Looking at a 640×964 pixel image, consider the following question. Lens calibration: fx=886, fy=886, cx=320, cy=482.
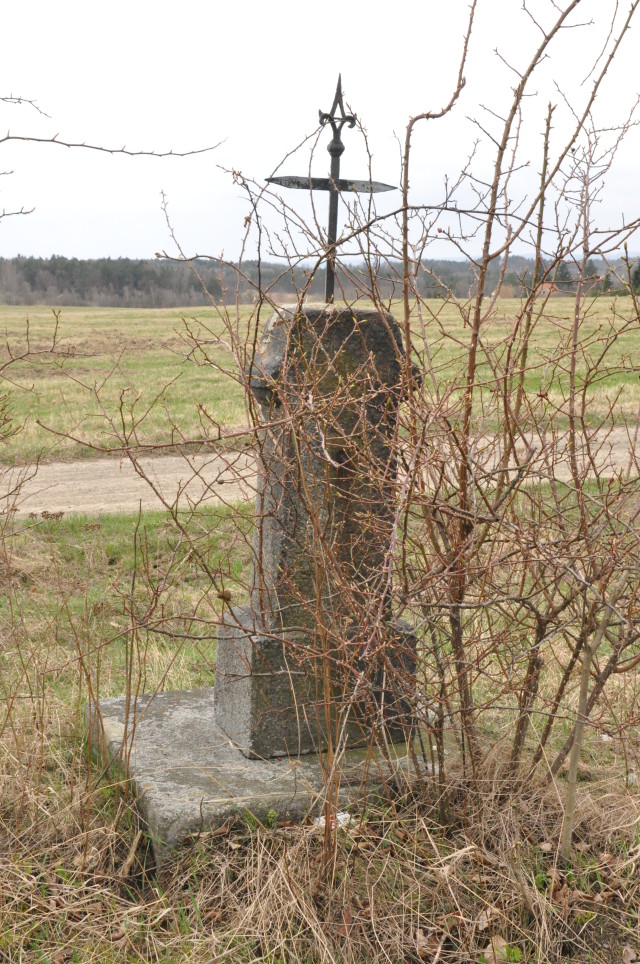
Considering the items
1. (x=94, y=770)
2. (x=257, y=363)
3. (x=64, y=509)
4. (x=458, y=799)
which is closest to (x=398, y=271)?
(x=257, y=363)

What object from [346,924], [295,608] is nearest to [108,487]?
[295,608]

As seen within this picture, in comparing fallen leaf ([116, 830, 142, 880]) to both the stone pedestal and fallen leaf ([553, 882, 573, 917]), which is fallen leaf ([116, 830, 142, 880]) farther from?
fallen leaf ([553, 882, 573, 917])

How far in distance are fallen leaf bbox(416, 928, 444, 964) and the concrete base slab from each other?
18.0 inches

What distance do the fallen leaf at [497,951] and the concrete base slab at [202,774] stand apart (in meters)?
0.57

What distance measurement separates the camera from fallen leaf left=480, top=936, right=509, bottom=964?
2521 millimetres

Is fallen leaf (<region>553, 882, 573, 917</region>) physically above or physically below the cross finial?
below

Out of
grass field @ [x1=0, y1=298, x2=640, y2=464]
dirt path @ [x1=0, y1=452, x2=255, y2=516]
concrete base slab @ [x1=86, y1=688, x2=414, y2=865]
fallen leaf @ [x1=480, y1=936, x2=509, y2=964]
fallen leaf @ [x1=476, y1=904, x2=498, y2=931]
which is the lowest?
dirt path @ [x1=0, y1=452, x2=255, y2=516]

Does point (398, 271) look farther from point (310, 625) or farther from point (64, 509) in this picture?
point (64, 509)

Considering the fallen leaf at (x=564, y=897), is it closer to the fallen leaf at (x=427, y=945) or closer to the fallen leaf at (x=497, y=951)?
the fallen leaf at (x=497, y=951)

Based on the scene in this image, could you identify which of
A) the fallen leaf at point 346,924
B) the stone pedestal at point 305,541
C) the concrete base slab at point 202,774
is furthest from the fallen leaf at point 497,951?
the stone pedestal at point 305,541

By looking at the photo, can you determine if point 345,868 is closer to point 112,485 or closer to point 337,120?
point 337,120

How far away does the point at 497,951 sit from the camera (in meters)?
2.54

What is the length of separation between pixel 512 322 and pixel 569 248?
30 cm

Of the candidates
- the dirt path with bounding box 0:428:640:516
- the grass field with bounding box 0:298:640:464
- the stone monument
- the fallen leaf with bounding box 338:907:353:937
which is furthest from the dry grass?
the dirt path with bounding box 0:428:640:516
